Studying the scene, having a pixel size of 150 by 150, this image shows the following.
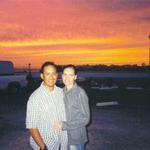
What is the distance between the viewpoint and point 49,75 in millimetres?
3711

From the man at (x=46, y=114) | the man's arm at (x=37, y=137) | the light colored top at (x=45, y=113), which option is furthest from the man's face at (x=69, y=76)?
the man's arm at (x=37, y=137)

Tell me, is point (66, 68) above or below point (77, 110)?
above

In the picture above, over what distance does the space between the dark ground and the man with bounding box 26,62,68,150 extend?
5.24m

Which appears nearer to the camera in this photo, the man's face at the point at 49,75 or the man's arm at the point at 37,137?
the man's arm at the point at 37,137

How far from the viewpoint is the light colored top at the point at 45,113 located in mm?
3523

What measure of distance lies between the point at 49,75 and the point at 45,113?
418 mm

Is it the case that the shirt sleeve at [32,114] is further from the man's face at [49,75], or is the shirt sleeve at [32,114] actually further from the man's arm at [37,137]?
the man's face at [49,75]

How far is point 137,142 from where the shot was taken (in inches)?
367

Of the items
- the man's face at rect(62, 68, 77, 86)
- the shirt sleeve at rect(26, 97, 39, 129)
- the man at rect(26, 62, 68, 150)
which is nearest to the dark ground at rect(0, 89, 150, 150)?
the man's face at rect(62, 68, 77, 86)

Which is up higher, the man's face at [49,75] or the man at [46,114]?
the man's face at [49,75]

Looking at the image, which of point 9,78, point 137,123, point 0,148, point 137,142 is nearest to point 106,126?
point 137,123

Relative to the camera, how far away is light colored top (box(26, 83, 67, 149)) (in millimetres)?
3523

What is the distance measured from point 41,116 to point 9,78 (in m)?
22.0

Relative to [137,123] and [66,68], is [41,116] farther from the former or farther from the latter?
[137,123]
